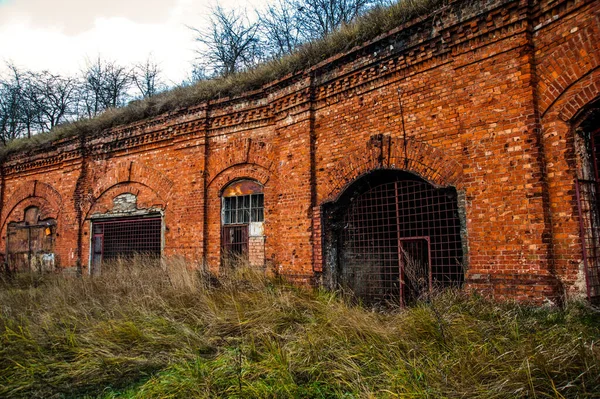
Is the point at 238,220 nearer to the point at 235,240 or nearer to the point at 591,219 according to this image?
the point at 235,240

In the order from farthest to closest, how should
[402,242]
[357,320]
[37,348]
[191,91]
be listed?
[191,91] → [402,242] → [37,348] → [357,320]

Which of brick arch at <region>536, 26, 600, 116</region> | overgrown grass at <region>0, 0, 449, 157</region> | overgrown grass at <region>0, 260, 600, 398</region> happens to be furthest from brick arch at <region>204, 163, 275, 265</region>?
brick arch at <region>536, 26, 600, 116</region>

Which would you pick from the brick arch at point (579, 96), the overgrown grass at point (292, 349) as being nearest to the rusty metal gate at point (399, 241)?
the overgrown grass at point (292, 349)

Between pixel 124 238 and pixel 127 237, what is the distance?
0.43 ft

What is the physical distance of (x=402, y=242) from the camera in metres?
7.12

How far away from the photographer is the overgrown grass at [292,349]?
10.9ft

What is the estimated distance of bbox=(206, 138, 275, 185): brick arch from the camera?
920cm

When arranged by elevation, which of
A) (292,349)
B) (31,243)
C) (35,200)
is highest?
(35,200)

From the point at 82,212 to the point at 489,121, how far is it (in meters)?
11.9

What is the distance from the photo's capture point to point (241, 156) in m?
9.59

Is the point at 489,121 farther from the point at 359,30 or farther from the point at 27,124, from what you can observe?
the point at 27,124

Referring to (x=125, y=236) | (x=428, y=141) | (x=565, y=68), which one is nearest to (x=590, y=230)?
(x=565, y=68)

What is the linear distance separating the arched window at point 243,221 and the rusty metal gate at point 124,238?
233cm

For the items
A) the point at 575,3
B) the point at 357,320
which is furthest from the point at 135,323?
the point at 575,3
